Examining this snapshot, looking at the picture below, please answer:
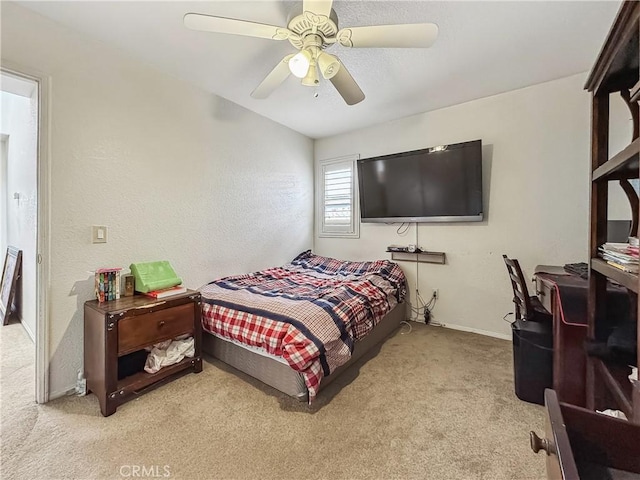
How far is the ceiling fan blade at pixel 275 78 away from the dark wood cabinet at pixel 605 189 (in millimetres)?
1475

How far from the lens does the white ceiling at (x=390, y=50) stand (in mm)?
1754

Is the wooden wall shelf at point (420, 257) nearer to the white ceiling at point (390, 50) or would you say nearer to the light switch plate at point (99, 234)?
the white ceiling at point (390, 50)

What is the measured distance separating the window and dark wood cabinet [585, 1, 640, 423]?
9.33 ft

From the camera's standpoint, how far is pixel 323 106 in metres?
3.15

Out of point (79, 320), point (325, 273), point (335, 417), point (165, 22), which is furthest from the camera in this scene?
point (325, 273)

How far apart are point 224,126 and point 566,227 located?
3.51 m

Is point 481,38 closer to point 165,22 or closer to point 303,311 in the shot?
point 165,22

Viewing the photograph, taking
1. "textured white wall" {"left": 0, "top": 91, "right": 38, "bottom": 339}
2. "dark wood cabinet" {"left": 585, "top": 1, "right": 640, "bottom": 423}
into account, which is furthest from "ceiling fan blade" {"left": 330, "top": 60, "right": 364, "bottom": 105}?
"textured white wall" {"left": 0, "top": 91, "right": 38, "bottom": 339}

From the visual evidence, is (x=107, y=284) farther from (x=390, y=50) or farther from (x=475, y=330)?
(x=475, y=330)

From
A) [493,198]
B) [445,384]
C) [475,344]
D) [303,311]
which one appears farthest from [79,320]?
[493,198]

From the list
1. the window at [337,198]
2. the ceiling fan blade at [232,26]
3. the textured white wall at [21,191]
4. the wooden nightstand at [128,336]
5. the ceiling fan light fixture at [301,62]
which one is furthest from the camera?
the window at [337,198]

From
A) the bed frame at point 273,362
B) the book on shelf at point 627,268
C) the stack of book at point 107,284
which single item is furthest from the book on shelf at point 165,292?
the book on shelf at point 627,268

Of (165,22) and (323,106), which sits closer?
(165,22)

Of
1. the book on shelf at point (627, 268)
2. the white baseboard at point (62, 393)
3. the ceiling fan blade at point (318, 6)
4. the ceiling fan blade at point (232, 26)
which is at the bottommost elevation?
the white baseboard at point (62, 393)
